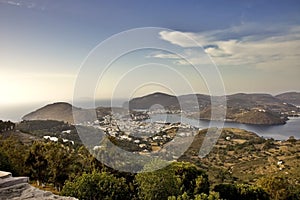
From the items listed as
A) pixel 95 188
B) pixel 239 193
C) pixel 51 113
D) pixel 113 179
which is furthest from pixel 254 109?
pixel 95 188


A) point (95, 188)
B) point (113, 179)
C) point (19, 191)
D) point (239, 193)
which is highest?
point (19, 191)

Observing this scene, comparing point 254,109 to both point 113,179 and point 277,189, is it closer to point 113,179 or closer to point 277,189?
point 277,189

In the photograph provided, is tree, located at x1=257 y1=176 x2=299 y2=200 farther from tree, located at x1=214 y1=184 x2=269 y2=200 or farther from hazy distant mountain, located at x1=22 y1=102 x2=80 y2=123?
hazy distant mountain, located at x1=22 y1=102 x2=80 y2=123

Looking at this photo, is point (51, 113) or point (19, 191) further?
point (51, 113)

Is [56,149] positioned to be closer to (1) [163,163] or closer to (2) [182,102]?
(1) [163,163]

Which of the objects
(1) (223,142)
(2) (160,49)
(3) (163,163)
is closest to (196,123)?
(3) (163,163)

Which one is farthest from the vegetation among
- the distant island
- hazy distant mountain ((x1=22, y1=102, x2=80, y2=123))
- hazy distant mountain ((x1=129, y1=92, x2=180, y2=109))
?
the distant island

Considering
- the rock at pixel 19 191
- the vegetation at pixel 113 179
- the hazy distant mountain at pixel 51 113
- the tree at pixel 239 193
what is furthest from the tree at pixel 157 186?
the hazy distant mountain at pixel 51 113
